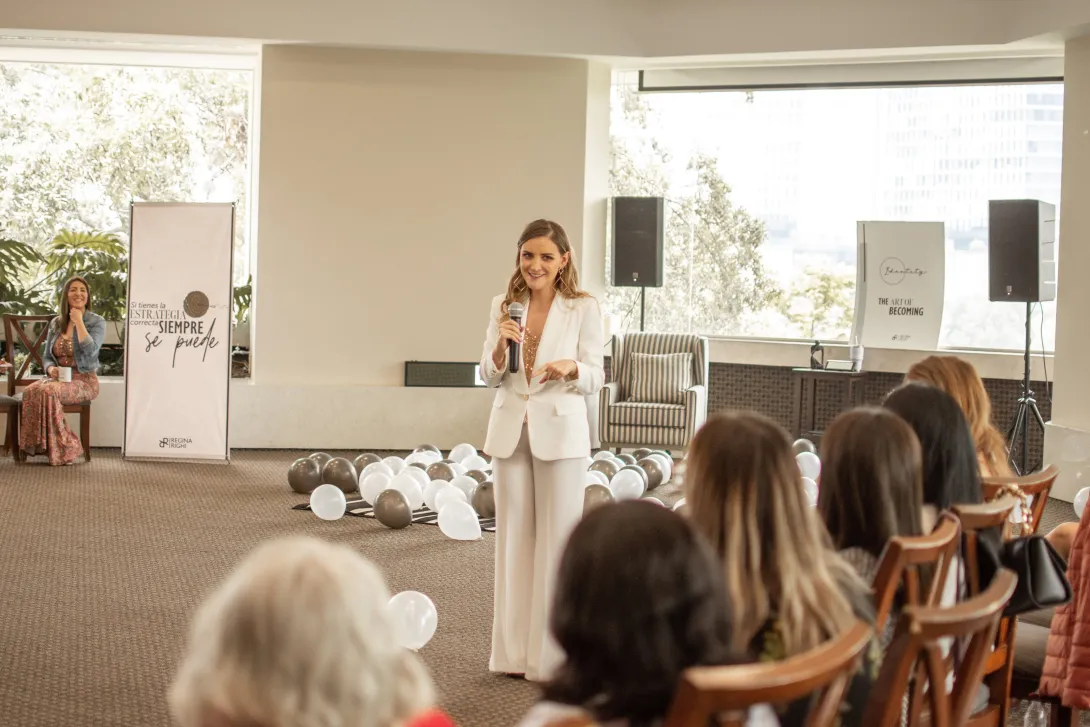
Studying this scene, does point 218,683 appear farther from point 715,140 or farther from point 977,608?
point 715,140

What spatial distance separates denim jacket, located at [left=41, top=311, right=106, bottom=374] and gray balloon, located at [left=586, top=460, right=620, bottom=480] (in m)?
3.87

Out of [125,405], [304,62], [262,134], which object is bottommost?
[125,405]

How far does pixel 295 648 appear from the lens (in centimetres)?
109

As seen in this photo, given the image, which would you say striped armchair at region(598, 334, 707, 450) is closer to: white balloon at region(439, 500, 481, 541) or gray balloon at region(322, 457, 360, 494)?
gray balloon at region(322, 457, 360, 494)

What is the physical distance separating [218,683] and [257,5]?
865 cm

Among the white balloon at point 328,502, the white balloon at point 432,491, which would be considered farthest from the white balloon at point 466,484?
the white balloon at point 328,502

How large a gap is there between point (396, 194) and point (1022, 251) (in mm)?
4770

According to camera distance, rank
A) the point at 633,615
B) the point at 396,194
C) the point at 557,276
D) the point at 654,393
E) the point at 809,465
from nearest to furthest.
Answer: the point at 633,615, the point at 557,276, the point at 809,465, the point at 654,393, the point at 396,194

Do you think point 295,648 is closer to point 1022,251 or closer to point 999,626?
point 999,626

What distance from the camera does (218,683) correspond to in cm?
111

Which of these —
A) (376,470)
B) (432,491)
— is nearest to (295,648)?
(432,491)

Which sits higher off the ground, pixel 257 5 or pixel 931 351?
pixel 257 5

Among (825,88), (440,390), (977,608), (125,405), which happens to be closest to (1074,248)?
(825,88)

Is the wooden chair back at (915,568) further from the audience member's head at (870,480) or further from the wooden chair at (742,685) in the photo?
the wooden chair at (742,685)
